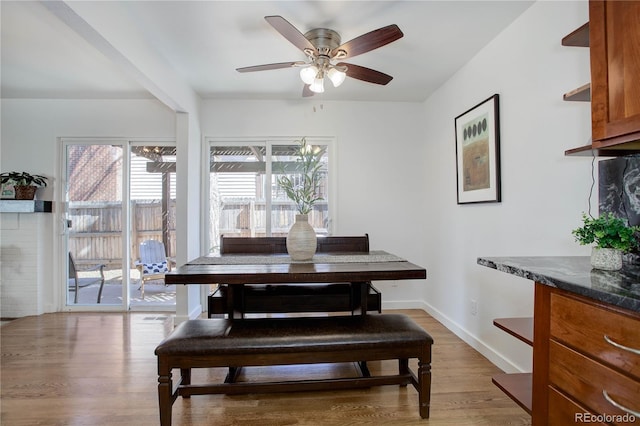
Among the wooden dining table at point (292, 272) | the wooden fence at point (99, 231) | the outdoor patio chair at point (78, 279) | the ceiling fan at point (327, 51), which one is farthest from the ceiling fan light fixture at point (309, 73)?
the outdoor patio chair at point (78, 279)

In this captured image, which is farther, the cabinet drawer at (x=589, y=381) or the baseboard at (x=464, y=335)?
the baseboard at (x=464, y=335)

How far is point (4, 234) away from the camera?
347 cm

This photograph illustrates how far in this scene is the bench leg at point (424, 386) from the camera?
1666 millimetres

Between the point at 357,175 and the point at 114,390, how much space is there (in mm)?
2959

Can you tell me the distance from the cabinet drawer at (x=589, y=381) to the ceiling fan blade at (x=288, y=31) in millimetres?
1977

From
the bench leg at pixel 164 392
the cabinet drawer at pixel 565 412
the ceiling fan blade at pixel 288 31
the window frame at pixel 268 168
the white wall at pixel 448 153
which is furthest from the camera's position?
the window frame at pixel 268 168

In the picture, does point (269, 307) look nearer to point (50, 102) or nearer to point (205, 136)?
point (205, 136)

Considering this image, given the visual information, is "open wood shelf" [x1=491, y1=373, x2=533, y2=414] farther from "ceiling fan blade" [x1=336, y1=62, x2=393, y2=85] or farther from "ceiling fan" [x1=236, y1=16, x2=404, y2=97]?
"ceiling fan blade" [x1=336, y1=62, x2=393, y2=85]

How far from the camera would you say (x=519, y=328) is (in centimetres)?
144

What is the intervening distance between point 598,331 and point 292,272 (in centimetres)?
128

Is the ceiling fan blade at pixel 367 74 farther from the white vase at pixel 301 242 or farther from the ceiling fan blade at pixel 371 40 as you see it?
the white vase at pixel 301 242

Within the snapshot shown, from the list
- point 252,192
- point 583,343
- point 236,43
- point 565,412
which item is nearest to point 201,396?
point 565,412

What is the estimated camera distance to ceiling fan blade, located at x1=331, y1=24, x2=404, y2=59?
1718 millimetres

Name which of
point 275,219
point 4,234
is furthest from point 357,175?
point 4,234
